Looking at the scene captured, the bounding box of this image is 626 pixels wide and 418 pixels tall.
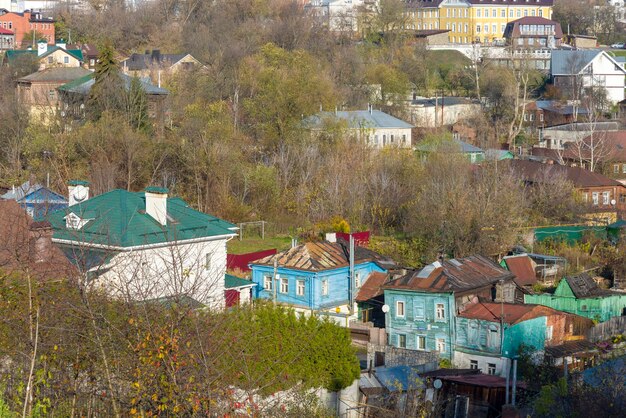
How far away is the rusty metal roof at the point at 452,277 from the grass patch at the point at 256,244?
4.49 metres

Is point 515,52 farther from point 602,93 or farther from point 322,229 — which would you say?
point 322,229

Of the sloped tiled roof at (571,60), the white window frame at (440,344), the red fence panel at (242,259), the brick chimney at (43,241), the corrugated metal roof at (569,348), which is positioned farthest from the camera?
the sloped tiled roof at (571,60)

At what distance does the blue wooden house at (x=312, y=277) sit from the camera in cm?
1659

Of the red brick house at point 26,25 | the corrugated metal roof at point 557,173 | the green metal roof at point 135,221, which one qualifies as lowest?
the corrugated metal roof at point 557,173

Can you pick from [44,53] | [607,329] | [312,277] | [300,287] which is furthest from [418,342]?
[44,53]

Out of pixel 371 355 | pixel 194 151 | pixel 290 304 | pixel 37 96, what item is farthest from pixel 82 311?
pixel 37 96

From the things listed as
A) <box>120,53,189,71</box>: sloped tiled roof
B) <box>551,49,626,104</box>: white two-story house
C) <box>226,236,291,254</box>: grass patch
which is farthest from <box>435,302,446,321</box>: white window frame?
<box>551,49,626,104</box>: white two-story house

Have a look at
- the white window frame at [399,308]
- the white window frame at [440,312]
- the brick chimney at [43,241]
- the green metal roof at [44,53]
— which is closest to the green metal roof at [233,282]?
the white window frame at [399,308]

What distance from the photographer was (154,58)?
112ft

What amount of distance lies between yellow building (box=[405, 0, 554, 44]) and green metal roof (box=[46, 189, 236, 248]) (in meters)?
32.7

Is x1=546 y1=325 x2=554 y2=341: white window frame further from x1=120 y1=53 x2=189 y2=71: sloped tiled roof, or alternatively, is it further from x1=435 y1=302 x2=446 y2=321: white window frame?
x1=120 y1=53 x2=189 y2=71: sloped tiled roof

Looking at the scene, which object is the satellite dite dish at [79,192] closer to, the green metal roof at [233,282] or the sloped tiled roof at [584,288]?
the green metal roof at [233,282]

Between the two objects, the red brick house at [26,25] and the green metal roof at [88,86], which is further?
the red brick house at [26,25]

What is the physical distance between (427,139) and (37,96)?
10.4m
